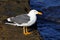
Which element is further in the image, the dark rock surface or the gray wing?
the gray wing

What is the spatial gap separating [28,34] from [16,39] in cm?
50

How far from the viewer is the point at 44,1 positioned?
10.8 m

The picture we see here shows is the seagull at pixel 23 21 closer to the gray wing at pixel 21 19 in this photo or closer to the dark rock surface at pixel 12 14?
the gray wing at pixel 21 19

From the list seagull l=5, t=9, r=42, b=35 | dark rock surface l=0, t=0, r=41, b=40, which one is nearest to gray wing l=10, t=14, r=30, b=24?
seagull l=5, t=9, r=42, b=35

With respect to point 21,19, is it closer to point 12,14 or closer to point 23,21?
point 23,21

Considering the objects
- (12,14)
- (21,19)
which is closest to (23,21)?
(21,19)

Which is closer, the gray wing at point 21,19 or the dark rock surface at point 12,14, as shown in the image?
the dark rock surface at point 12,14

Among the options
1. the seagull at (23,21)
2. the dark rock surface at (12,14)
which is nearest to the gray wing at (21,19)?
the seagull at (23,21)

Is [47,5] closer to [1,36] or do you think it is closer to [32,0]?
[32,0]

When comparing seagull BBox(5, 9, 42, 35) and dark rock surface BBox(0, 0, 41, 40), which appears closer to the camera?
dark rock surface BBox(0, 0, 41, 40)

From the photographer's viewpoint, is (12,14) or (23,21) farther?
(12,14)

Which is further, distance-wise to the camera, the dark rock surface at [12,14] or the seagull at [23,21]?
the seagull at [23,21]

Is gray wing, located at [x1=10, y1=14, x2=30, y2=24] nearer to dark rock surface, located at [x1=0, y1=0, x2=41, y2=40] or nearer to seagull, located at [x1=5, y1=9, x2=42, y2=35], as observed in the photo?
seagull, located at [x1=5, y1=9, x2=42, y2=35]

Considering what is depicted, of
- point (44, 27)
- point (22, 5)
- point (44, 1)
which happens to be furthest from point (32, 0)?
point (22, 5)
